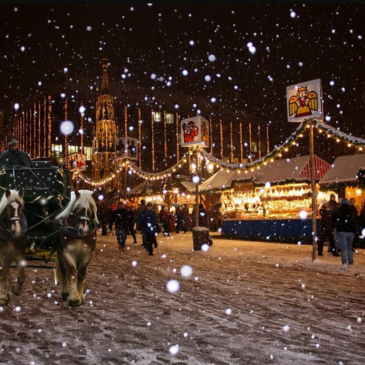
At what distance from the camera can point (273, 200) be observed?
23672 millimetres

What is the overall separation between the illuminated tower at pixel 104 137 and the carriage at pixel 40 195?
47.5 m

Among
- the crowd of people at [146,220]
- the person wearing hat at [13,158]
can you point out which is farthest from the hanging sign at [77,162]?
the person wearing hat at [13,158]

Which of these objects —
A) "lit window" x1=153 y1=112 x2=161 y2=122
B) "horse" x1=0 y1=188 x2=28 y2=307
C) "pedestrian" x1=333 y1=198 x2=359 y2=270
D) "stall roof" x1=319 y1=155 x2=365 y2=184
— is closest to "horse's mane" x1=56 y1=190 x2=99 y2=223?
"horse" x1=0 y1=188 x2=28 y2=307

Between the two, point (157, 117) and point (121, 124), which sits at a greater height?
point (157, 117)

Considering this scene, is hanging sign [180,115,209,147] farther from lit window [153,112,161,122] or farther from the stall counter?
lit window [153,112,161,122]

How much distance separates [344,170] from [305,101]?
7934mm

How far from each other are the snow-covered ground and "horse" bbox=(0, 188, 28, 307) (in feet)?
2.03

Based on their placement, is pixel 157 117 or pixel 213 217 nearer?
pixel 213 217

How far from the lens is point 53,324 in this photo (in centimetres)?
582

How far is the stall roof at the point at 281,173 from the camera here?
2157cm

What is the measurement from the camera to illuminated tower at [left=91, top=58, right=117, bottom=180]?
55844 mm

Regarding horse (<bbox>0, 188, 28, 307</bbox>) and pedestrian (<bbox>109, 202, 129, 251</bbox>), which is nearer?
horse (<bbox>0, 188, 28, 307</bbox>)

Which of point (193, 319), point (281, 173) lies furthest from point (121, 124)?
point (193, 319)

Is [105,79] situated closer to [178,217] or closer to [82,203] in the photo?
[178,217]
